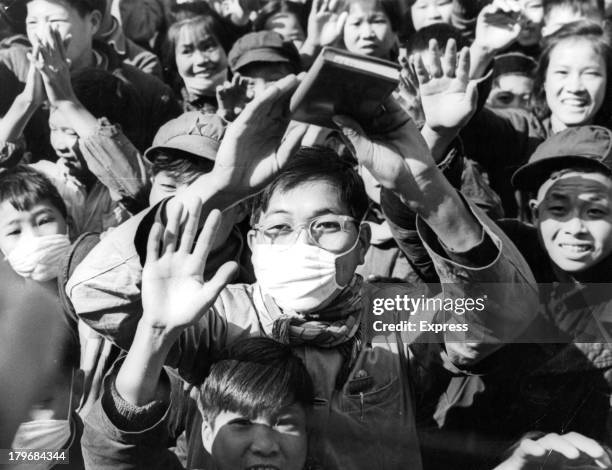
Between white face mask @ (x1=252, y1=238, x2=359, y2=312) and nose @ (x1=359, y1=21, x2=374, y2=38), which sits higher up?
nose @ (x1=359, y1=21, x2=374, y2=38)

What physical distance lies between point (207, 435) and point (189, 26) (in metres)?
1.44

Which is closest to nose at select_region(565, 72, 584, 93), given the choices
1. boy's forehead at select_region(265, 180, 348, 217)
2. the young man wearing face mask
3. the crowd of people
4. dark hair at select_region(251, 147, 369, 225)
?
the crowd of people

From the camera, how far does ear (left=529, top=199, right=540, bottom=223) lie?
12.2 feet

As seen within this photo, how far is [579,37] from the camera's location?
13.0 feet

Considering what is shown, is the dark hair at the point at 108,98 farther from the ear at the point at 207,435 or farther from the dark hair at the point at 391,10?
the ear at the point at 207,435

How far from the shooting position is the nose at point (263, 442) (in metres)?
3.35

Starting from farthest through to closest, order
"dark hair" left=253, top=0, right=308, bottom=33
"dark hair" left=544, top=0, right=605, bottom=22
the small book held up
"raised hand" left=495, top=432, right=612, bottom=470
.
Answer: "dark hair" left=544, top=0, right=605, bottom=22 < "dark hair" left=253, top=0, right=308, bottom=33 < "raised hand" left=495, top=432, right=612, bottom=470 < the small book held up

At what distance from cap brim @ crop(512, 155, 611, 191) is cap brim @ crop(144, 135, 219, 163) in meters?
0.98

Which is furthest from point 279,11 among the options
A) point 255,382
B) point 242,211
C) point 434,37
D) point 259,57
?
point 255,382

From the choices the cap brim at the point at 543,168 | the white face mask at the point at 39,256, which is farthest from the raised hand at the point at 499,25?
the white face mask at the point at 39,256

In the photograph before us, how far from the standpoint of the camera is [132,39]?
411 centimetres

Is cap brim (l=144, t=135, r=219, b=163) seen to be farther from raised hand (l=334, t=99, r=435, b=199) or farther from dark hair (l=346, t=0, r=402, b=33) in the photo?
dark hair (l=346, t=0, r=402, b=33)

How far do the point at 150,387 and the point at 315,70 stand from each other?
0.96 metres

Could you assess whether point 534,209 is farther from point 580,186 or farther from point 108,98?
point 108,98
